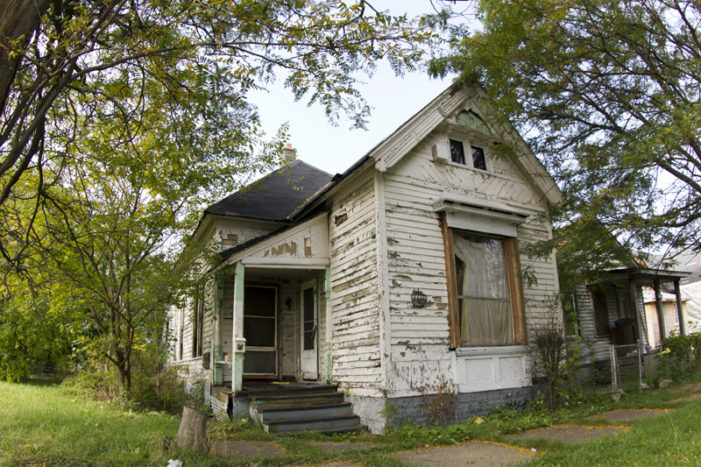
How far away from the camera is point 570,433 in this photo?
7008 mm

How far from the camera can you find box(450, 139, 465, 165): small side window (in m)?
10.1

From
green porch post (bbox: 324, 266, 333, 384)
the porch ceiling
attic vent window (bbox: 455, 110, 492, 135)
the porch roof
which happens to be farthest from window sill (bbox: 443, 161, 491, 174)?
the porch roof

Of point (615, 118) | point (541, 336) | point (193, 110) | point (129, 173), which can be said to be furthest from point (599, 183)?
point (129, 173)

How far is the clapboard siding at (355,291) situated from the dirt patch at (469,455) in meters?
1.63

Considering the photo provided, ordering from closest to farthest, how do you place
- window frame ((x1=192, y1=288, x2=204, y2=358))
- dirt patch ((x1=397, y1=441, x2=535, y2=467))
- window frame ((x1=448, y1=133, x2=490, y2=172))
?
dirt patch ((x1=397, y1=441, x2=535, y2=467)) → window frame ((x1=448, y1=133, x2=490, y2=172)) → window frame ((x1=192, y1=288, x2=204, y2=358))

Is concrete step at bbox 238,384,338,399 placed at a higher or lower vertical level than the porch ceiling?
lower

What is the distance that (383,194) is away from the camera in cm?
860

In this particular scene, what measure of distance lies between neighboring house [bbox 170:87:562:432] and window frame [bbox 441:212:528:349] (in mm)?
26

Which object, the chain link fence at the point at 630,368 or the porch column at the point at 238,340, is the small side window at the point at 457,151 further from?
the chain link fence at the point at 630,368

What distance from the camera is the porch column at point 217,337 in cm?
1052

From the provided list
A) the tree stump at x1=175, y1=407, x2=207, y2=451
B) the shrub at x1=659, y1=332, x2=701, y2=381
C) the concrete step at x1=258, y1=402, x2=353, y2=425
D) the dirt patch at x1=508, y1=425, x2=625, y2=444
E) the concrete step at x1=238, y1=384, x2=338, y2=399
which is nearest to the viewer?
the tree stump at x1=175, y1=407, x2=207, y2=451

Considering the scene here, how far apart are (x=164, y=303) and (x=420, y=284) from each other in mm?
5706

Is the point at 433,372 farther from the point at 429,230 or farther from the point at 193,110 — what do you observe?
the point at 193,110

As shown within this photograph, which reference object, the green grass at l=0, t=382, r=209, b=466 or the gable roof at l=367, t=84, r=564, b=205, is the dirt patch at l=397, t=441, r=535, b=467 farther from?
the gable roof at l=367, t=84, r=564, b=205
